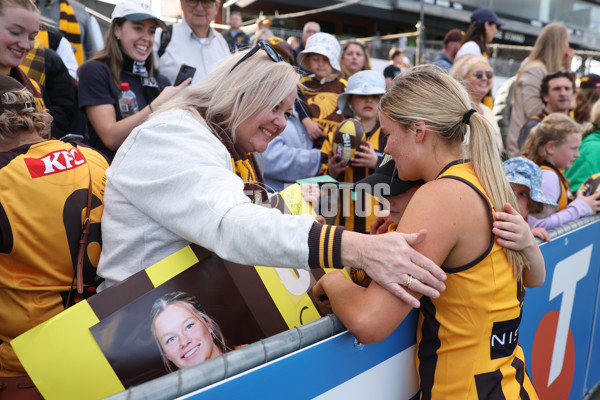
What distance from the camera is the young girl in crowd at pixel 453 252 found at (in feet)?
4.78

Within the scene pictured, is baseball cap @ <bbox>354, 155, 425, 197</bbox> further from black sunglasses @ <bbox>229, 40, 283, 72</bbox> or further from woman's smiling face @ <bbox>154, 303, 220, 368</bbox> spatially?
woman's smiling face @ <bbox>154, 303, 220, 368</bbox>

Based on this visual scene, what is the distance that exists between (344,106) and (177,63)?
143cm

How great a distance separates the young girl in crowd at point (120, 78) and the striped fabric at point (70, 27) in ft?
5.83

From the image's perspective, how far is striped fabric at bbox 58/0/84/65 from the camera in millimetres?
4566

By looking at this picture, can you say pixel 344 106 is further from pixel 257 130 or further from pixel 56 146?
pixel 56 146

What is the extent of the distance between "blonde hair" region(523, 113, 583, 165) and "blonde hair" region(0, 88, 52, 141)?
3.29m

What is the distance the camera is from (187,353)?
139 cm

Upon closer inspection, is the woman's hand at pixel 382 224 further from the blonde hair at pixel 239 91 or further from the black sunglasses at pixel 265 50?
the black sunglasses at pixel 265 50

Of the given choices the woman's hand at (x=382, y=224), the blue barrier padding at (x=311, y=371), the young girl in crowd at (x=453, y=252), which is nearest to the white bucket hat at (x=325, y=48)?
the woman's hand at (x=382, y=224)

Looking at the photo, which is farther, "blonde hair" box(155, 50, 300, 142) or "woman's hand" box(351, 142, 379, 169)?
"woman's hand" box(351, 142, 379, 169)

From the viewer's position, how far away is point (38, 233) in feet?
5.65

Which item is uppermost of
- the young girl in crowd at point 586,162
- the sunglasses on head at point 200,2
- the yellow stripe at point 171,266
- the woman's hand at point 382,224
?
the sunglasses on head at point 200,2

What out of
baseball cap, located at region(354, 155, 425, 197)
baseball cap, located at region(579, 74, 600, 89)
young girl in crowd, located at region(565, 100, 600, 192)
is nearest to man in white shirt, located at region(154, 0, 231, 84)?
baseball cap, located at region(354, 155, 425, 197)

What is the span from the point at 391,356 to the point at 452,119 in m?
0.85
